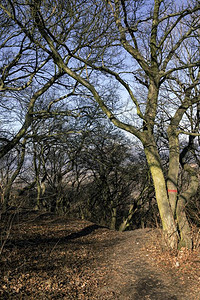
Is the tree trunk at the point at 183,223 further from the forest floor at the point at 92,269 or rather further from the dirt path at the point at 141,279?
the dirt path at the point at 141,279

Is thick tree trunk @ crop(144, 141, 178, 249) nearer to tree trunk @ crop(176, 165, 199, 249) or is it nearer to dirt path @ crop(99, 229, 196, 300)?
tree trunk @ crop(176, 165, 199, 249)

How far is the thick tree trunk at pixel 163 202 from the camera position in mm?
5418

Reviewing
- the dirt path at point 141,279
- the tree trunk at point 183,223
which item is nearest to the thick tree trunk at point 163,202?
the tree trunk at point 183,223

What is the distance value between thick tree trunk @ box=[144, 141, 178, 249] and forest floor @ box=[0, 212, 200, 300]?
0.27 metres

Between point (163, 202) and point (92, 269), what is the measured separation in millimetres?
1996

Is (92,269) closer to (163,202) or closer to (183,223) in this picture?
(163,202)

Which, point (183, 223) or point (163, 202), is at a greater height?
point (163, 202)

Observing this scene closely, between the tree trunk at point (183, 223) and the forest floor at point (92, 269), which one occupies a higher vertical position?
the tree trunk at point (183, 223)

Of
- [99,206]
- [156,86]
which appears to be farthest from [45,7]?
[99,206]

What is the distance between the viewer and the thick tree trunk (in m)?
5.42

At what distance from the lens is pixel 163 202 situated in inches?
220

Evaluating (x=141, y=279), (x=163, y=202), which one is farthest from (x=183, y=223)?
(x=141, y=279)

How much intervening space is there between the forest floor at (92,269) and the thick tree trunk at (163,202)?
266mm

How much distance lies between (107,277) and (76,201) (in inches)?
372
